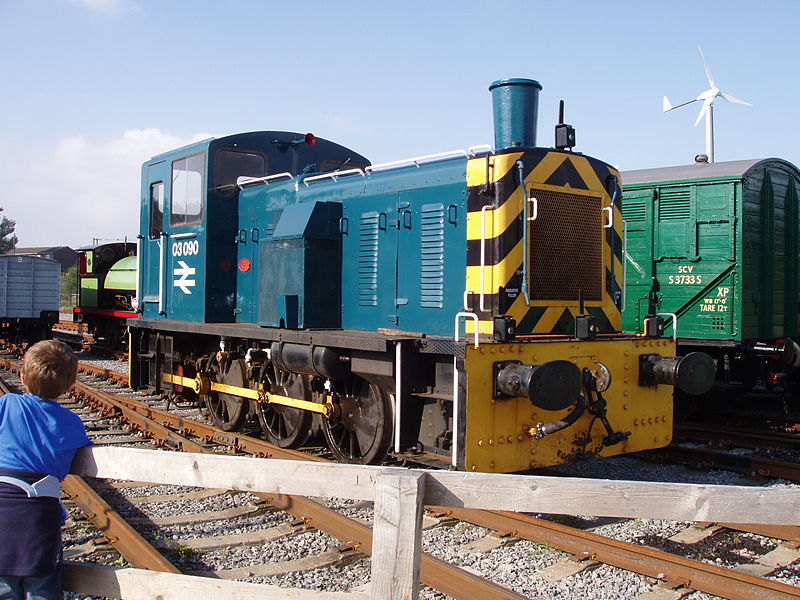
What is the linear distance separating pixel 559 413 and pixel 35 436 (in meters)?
3.84

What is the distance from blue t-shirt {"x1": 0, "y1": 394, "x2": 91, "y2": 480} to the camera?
2803mm

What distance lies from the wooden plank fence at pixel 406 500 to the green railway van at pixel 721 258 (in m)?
7.61

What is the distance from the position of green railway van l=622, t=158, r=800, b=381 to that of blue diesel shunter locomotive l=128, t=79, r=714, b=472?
4.13m

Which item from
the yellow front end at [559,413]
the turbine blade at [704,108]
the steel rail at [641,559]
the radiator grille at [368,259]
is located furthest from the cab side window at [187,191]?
the turbine blade at [704,108]

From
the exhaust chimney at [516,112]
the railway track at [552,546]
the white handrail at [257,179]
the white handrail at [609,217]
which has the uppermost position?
the exhaust chimney at [516,112]

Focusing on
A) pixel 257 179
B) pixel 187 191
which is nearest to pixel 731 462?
pixel 257 179

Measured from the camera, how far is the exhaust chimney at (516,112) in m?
6.12

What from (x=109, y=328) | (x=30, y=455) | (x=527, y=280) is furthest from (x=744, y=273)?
(x=109, y=328)

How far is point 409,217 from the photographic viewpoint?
6461 millimetres

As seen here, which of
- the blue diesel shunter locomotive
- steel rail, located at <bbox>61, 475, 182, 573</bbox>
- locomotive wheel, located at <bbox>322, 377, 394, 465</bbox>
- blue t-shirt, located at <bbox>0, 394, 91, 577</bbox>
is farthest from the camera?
locomotive wheel, located at <bbox>322, 377, 394, 465</bbox>

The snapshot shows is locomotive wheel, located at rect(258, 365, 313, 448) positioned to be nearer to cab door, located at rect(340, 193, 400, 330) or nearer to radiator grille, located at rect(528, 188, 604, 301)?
cab door, located at rect(340, 193, 400, 330)

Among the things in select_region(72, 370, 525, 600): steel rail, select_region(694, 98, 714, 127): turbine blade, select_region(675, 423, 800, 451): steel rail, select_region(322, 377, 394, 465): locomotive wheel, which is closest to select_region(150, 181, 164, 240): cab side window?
select_region(72, 370, 525, 600): steel rail

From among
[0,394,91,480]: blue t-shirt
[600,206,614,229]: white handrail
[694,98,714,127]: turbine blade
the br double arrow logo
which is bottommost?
[0,394,91,480]: blue t-shirt

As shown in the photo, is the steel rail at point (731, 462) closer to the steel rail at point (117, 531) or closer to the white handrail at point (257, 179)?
the white handrail at point (257, 179)
